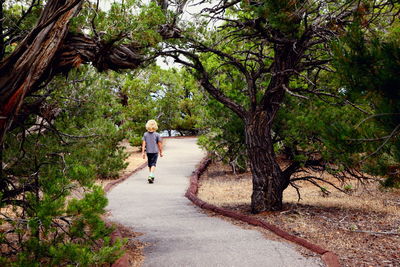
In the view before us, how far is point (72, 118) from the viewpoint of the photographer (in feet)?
19.9

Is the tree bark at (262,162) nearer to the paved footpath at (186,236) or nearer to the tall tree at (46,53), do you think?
the paved footpath at (186,236)

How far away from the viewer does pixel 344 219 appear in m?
8.14

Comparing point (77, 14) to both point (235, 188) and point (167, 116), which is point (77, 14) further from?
point (167, 116)

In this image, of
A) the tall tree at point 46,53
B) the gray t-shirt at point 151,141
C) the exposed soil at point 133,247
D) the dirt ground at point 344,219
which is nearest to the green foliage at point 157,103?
the gray t-shirt at point 151,141

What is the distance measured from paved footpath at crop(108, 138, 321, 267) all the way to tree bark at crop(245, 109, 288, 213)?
1.02 metres

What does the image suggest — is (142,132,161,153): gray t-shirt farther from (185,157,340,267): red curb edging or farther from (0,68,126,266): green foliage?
(0,68,126,266): green foliage

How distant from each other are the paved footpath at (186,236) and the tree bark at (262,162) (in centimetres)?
102

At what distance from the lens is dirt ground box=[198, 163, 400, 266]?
586cm

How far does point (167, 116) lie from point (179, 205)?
78.4ft

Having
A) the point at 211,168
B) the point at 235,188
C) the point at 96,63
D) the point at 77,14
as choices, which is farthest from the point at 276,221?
the point at 211,168

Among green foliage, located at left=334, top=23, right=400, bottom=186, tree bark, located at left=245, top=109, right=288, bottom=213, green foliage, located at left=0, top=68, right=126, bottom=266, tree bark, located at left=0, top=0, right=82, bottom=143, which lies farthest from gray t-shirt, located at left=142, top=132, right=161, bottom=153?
green foliage, located at left=334, top=23, right=400, bottom=186

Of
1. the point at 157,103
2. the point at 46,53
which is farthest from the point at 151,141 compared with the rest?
the point at 157,103

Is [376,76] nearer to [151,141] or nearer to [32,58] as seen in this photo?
[32,58]

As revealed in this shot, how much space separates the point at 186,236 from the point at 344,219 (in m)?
3.45
